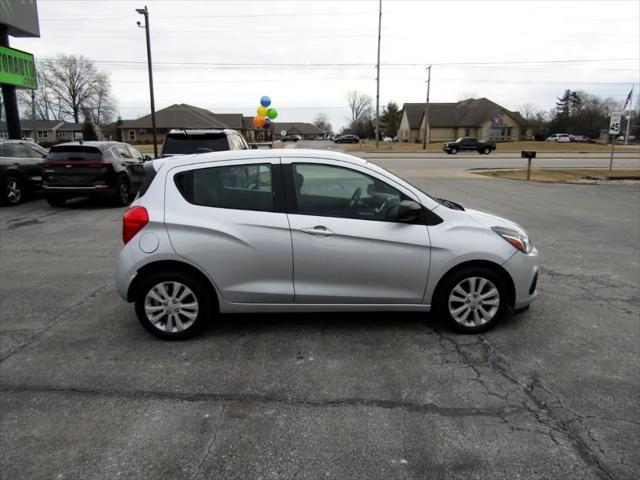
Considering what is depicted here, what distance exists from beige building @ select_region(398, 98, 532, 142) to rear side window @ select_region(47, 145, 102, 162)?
261 feet

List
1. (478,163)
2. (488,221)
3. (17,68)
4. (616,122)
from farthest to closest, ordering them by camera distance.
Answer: (478,163), (616,122), (17,68), (488,221)

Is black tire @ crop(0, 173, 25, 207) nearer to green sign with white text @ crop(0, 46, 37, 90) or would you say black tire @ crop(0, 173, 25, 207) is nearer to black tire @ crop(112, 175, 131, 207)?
black tire @ crop(112, 175, 131, 207)

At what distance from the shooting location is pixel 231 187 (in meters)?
4.28

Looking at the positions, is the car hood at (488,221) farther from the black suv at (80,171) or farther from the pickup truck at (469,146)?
the pickup truck at (469,146)

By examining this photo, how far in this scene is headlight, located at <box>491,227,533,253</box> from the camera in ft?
14.4

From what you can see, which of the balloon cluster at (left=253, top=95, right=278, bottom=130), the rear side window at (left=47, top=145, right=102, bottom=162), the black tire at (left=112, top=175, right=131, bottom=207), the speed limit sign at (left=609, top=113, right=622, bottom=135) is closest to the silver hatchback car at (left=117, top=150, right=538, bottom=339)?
the rear side window at (left=47, top=145, right=102, bottom=162)

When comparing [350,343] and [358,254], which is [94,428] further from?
[358,254]

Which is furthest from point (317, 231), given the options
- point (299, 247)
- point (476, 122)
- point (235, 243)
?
point (476, 122)

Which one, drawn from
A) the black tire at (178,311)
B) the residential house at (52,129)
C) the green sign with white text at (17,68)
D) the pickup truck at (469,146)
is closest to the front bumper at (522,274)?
the black tire at (178,311)

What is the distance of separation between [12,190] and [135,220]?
10782 mm

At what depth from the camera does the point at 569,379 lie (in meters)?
3.63

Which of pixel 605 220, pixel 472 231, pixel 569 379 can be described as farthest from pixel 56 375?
pixel 605 220

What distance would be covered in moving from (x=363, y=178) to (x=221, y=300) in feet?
5.53

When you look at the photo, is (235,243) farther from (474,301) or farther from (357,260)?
(474,301)
